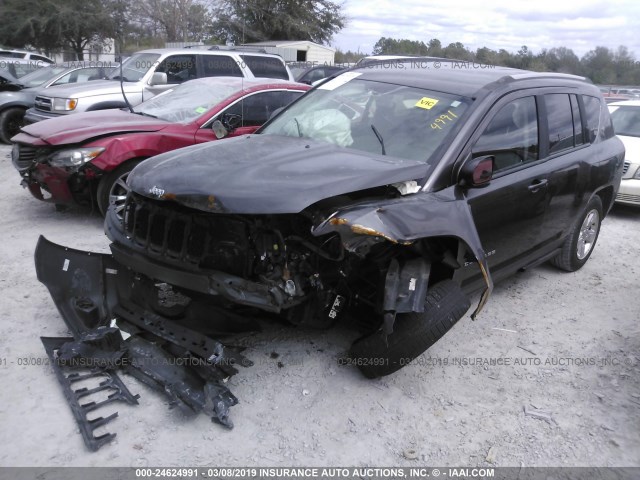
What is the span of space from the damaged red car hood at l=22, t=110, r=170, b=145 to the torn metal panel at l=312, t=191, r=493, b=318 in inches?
145

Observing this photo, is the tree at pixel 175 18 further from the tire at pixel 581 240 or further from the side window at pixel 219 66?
the tire at pixel 581 240

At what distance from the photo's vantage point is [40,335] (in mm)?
3775

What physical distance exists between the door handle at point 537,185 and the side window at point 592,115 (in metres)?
1.16

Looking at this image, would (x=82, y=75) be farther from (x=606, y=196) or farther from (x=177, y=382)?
(x=177, y=382)

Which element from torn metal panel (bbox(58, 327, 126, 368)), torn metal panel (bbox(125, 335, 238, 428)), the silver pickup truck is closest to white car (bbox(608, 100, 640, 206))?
the silver pickup truck

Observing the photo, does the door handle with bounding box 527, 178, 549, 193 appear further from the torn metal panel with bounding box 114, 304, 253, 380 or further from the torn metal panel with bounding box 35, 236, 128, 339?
the torn metal panel with bounding box 35, 236, 128, 339

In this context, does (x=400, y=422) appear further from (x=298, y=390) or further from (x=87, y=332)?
(x=87, y=332)

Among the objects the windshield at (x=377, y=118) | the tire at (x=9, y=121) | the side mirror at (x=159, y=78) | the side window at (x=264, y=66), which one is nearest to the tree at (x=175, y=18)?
the tire at (x=9, y=121)

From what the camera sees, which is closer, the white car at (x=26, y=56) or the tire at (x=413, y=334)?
the tire at (x=413, y=334)

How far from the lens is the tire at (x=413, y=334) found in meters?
3.34

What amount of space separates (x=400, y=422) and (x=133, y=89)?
7929 millimetres

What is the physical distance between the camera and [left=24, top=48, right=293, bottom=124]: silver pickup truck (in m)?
9.08

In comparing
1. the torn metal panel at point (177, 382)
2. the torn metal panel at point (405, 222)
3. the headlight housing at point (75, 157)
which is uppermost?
the torn metal panel at point (405, 222)

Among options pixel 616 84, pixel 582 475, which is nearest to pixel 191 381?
pixel 582 475
